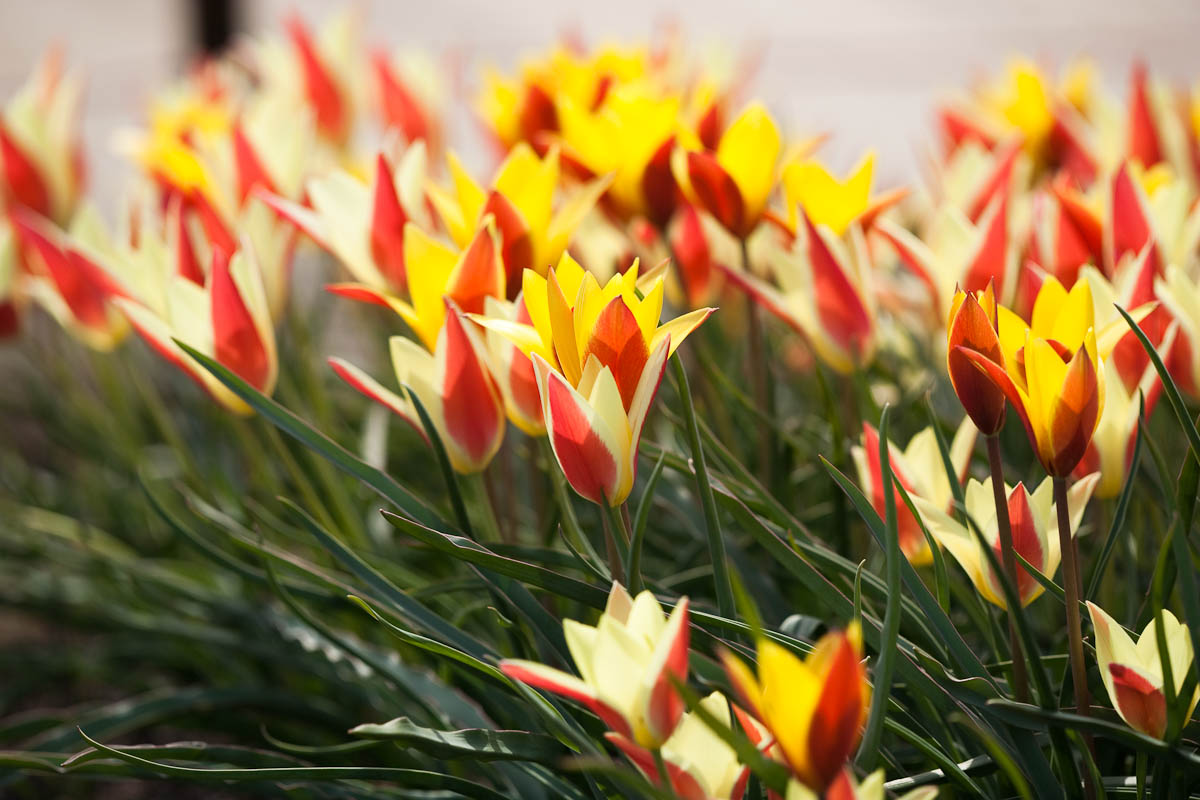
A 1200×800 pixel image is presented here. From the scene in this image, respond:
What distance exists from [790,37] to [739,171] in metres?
3.37

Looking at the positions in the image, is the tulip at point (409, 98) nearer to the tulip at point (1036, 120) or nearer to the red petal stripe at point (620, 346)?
the tulip at point (1036, 120)

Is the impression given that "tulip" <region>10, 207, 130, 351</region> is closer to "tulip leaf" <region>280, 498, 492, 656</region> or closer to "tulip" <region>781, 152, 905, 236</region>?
"tulip leaf" <region>280, 498, 492, 656</region>

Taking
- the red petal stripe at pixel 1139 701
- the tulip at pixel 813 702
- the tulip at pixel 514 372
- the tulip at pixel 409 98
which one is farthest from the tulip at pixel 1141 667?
the tulip at pixel 409 98

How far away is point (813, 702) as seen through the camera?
0.29 metres

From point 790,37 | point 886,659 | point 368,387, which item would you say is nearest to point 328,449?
point 368,387

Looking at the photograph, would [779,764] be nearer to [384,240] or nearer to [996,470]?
[996,470]

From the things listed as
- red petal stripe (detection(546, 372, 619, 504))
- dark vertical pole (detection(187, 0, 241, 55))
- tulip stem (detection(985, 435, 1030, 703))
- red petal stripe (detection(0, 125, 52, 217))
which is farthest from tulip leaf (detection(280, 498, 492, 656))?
dark vertical pole (detection(187, 0, 241, 55))

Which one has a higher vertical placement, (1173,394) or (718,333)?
Answer: (1173,394)

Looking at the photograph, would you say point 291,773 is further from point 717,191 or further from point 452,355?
point 717,191

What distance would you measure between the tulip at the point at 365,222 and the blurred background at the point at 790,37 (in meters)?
2.51

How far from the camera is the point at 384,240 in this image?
56cm

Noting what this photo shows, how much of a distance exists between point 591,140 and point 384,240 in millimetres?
148

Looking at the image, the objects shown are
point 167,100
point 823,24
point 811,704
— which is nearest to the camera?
point 811,704

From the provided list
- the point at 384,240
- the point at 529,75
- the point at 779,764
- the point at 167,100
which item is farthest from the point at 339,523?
the point at 167,100
